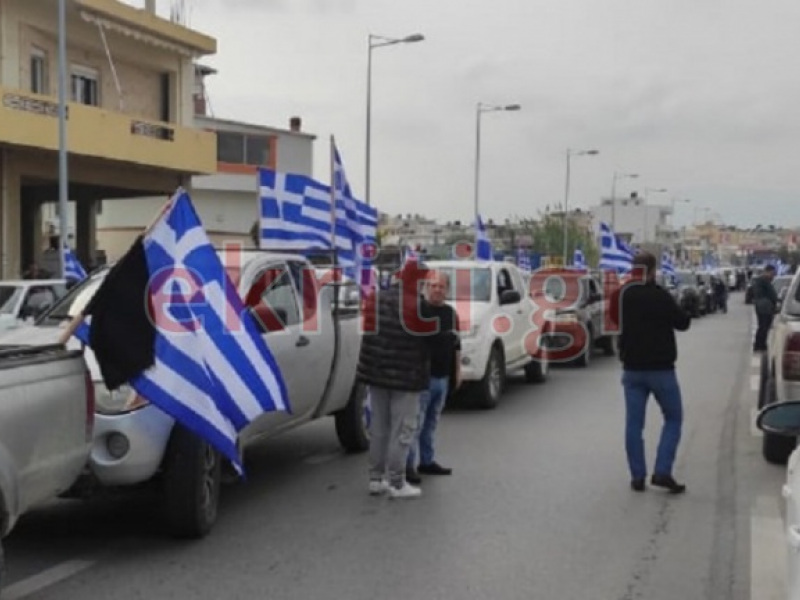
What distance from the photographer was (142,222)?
148 feet

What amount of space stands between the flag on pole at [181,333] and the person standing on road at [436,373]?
2022 mm

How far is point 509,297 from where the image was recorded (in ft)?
43.9

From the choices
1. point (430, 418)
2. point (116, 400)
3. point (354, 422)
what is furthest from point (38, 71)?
point (116, 400)

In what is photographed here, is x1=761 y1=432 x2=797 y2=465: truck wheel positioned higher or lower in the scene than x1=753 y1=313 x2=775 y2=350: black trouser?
lower

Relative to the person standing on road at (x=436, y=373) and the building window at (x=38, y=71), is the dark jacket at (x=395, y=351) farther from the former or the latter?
the building window at (x=38, y=71)

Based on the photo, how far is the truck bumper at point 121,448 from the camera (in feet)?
19.4

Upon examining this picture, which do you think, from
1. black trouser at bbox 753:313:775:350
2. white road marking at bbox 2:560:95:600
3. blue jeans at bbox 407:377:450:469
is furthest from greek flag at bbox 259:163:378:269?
black trouser at bbox 753:313:775:350

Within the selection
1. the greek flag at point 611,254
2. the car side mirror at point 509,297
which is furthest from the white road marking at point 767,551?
the greek flag at point 611,254

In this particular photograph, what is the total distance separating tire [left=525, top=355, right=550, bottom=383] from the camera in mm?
15406

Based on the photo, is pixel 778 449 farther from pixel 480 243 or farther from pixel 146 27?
pixel 146 27

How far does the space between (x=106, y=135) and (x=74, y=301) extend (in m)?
17.1

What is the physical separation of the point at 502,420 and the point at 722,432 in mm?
2358

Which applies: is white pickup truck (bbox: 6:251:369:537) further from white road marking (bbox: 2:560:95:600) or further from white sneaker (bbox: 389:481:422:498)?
white sneaker (bbox: 389:481:422:498)

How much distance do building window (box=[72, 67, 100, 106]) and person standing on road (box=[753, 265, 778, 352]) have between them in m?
16.3
